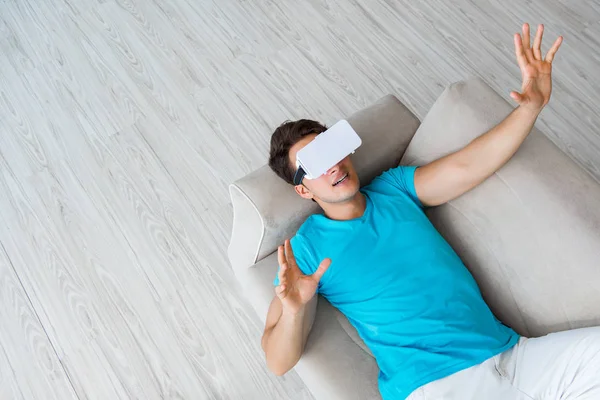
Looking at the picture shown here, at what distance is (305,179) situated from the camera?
149 cm

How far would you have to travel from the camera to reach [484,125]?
1523 mm

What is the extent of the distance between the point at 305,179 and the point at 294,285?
30 centimetres

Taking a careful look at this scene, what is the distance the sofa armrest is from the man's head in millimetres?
288

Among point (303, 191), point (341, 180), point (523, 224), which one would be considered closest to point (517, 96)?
point (523, 224)

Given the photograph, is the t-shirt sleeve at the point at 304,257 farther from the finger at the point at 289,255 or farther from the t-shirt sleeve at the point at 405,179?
the t-shirt sleeve at the point at 405,179

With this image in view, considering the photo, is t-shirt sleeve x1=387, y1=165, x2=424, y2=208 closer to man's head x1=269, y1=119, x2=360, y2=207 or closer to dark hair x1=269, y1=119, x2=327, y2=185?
man's head x1=269, y1=119, x2=360, y2=207

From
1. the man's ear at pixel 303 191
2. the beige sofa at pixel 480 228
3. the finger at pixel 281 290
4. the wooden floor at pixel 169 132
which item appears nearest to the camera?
the finger at pixel 281 290

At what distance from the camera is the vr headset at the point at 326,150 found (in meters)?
1.41

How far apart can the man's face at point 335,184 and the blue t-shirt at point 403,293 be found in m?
0.09

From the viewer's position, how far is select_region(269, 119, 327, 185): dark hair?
1546 mm

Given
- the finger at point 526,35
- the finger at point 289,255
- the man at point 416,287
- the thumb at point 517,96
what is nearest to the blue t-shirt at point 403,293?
the man at point 416,287

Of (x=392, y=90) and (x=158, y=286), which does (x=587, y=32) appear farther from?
(x=158, y=286)

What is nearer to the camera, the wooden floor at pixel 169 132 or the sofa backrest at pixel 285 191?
the sofa backrest at pixel 285 191

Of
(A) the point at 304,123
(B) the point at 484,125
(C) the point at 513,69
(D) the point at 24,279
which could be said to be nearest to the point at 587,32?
(C) the point at 513,69
